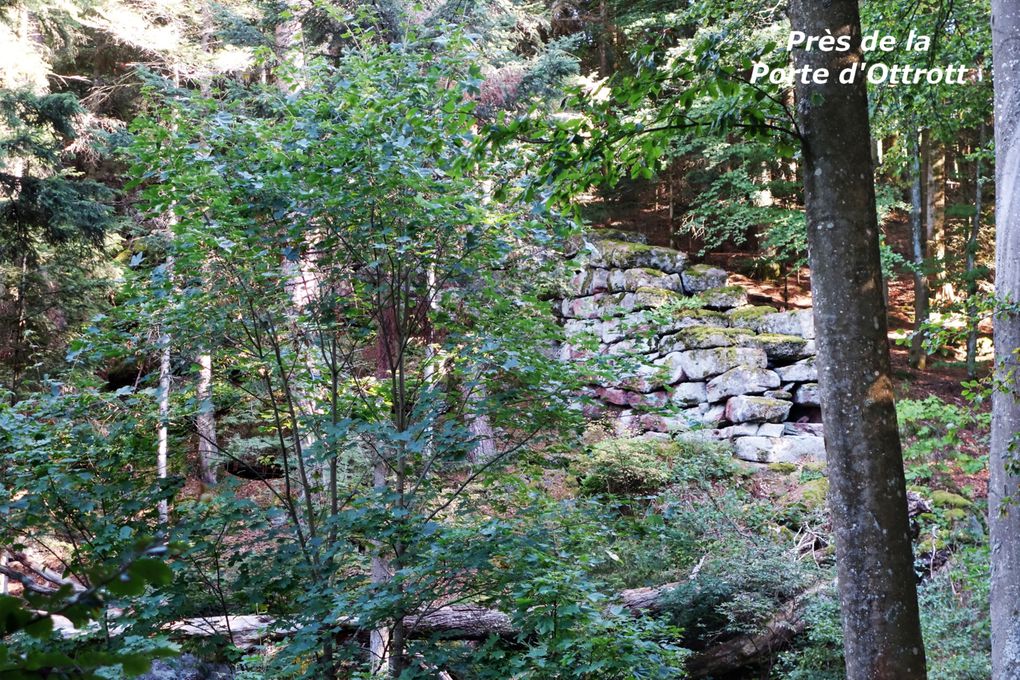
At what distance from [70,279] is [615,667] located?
9148 mm

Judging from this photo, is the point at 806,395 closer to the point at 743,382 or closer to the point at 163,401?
the point at 743,382

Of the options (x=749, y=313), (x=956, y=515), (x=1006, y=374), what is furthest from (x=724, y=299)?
(x=1006, y=374)

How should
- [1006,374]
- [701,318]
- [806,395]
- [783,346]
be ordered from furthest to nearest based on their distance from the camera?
[701,318] < [783,346] < [806,395] < [1006,374]

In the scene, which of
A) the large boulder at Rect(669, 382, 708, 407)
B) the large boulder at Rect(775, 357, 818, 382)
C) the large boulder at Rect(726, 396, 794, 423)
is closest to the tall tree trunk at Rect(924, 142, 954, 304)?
the large boulder at Rect(775, 357, 818, 382)

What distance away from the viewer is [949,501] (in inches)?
316

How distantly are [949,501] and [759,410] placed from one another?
9.43 ft

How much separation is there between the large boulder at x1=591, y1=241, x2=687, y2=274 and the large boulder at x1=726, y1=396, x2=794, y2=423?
11.2 ft

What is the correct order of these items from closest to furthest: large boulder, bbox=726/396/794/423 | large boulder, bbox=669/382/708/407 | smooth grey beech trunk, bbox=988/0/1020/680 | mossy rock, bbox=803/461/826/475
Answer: smooth grey beech trunk, bbox=988/0/1020/680 < mossy rock, bbox=803/461/826/475 < large boulder, bbox=726/396/794/423 < large boulder, bbox=669/382/708/407

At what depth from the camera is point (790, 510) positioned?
7562 mm

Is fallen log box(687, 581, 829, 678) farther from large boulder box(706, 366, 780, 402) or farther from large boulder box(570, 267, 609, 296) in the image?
large boulder box(570, 267, 609, 296)

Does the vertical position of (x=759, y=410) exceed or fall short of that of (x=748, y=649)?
it exceeds it

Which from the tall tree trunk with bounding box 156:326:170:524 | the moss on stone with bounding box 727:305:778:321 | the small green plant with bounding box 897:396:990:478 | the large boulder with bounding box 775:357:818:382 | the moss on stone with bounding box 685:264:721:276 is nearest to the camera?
the tall tree trunk with bounding box 156:326:170:524

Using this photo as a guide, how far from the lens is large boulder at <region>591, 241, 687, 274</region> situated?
42.9ft

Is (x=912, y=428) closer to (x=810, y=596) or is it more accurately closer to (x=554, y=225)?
(x=810, y=596)
